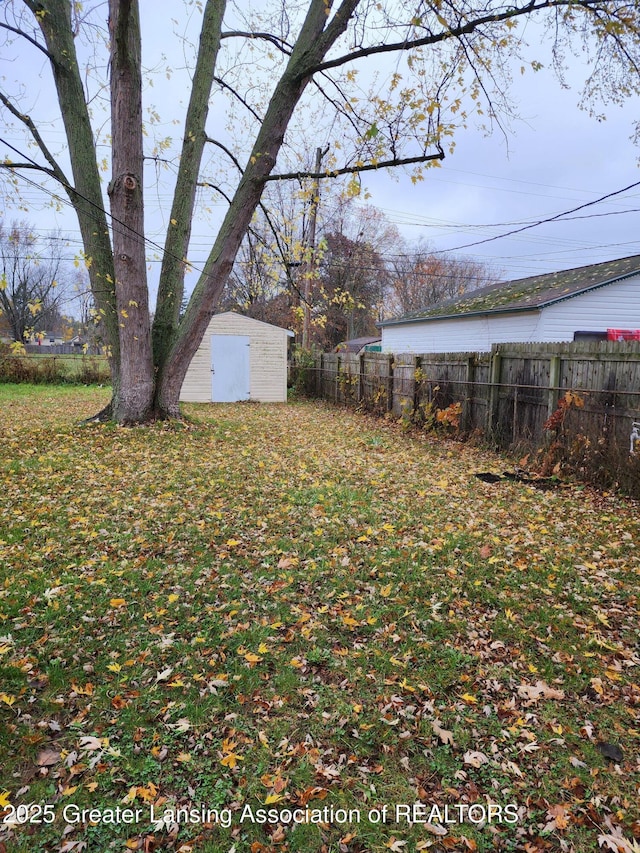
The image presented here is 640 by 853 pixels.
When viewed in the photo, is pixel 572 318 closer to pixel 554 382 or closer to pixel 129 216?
pixel 554 382

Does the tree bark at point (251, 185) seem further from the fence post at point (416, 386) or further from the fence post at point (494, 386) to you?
the fence post at point (494, 386)

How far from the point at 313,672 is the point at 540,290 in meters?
13.8

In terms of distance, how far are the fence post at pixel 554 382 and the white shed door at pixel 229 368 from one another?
39.7 feet

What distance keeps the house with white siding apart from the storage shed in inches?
236

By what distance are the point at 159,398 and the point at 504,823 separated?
28.4ft

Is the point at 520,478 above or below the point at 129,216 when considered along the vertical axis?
below

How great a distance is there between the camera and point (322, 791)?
2.08 m

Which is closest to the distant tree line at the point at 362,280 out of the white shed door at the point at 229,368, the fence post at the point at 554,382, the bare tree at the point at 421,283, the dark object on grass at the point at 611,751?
the bare tree at the point at 421,283

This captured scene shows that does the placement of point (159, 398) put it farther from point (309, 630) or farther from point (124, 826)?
point (124, 826)

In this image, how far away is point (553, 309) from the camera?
12.4m

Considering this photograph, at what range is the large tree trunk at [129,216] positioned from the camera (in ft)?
26.1

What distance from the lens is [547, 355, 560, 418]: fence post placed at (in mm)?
7383

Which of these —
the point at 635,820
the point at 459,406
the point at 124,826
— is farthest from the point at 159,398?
the point at 635,820

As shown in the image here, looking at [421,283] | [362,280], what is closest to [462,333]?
[362,280]
